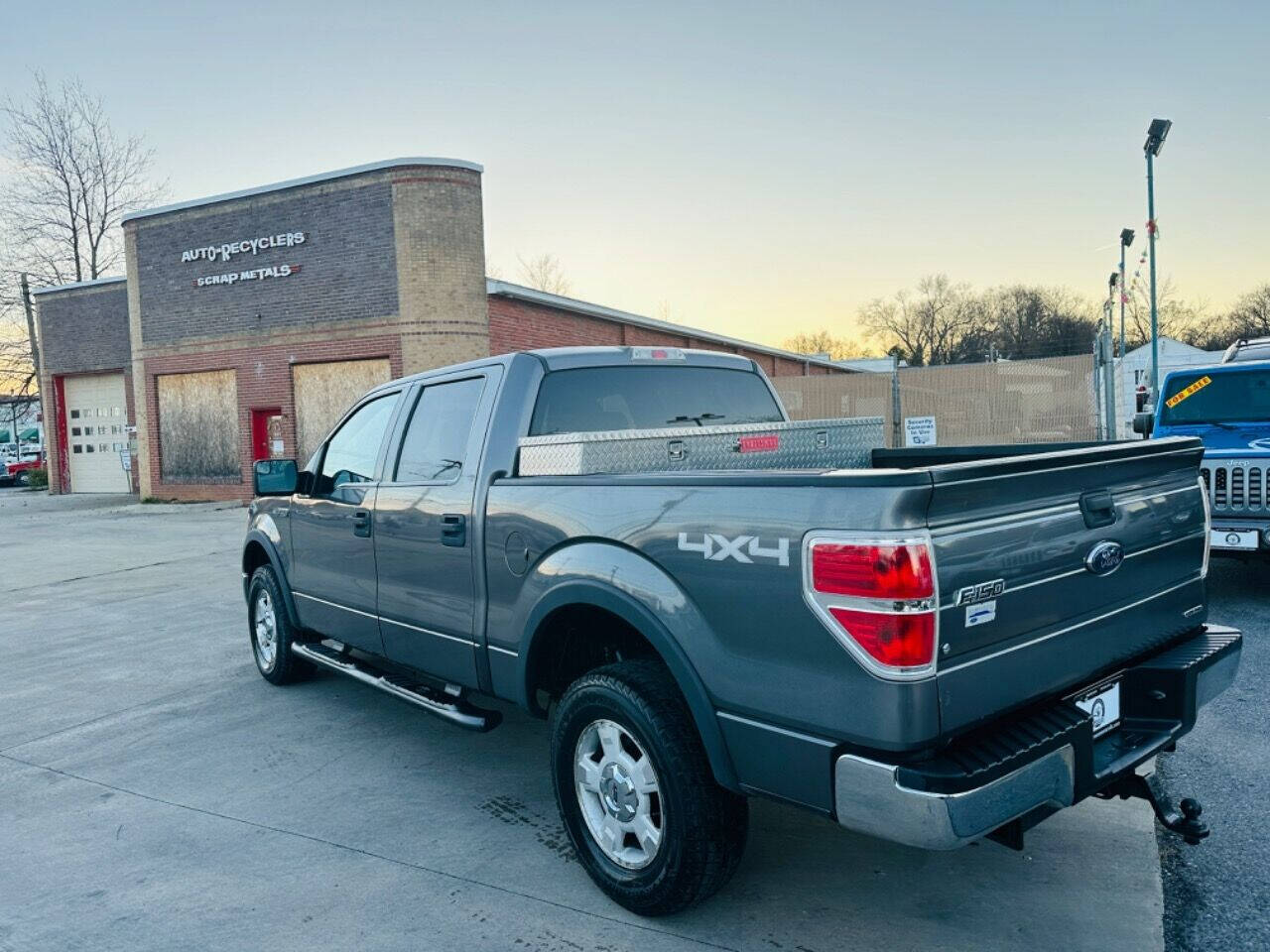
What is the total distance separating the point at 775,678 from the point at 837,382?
19.7m

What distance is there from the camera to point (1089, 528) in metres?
2.93

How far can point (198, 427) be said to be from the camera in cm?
2441

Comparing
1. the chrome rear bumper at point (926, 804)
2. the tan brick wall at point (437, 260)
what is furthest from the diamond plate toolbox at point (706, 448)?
the tan brick wall at point (437, 260)

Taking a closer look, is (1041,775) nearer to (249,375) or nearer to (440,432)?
(440,432)

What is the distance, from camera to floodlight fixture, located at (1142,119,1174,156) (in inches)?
737

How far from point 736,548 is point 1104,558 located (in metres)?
1.19

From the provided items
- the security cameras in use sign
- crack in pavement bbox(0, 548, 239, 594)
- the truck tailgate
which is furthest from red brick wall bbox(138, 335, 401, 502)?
the truck tailgate

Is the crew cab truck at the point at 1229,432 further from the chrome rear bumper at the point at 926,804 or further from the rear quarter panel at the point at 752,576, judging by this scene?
the rear quarter panel at the point at 752,576

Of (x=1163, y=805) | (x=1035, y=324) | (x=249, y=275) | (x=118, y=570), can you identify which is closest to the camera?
(x=1163, y=805)

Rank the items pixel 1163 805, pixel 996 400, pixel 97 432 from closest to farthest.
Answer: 1. pixel 1163 805
2. pixel 996 400
3. pixel 97 432

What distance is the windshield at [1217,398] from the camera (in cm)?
839

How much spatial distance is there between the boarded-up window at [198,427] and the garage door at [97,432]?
4838 mm

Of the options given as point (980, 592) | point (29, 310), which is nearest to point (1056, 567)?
point (980, 592)

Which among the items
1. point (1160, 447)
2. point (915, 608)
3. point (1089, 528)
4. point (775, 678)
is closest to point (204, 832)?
point (775, 678)
